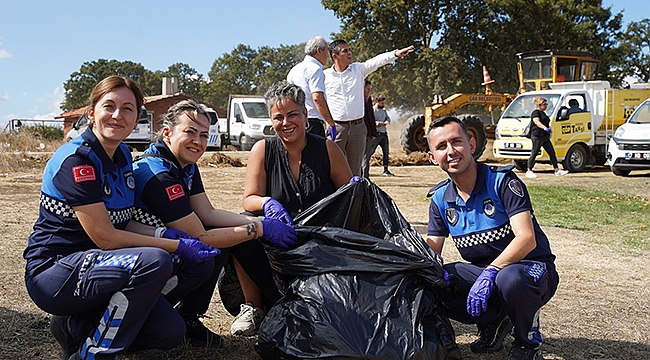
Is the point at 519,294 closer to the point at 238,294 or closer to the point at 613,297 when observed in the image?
the point at 238,294

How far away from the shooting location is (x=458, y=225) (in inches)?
111

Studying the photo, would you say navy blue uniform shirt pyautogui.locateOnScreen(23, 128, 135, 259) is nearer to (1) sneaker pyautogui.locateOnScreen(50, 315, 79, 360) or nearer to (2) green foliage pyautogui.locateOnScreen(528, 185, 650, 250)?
(1) sneaker pyautogui.locateOnScreen(50, 315, 79, 360)

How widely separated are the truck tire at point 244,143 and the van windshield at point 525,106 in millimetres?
8299

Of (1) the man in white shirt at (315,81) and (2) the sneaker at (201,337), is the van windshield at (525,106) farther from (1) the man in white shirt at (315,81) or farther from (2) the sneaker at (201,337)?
(2) the sneaker at (201,337)

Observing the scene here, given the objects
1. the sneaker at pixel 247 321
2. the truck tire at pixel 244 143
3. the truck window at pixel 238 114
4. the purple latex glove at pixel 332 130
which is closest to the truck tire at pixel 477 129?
the truck tire at pixel 244 143

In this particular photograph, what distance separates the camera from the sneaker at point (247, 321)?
299cm

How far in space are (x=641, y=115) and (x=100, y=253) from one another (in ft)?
Answer: 42.2

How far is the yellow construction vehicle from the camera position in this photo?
661 inches

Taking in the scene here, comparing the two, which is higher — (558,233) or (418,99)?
(418,99)

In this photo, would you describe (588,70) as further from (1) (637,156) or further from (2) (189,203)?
(2) (189,203)

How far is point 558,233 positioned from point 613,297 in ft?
7.65

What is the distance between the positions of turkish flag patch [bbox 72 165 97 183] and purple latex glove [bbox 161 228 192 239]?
0.40 m

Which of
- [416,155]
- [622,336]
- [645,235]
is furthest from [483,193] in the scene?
[416,155]

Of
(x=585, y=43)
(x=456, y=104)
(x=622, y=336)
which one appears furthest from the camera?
(x=585, y=43)
